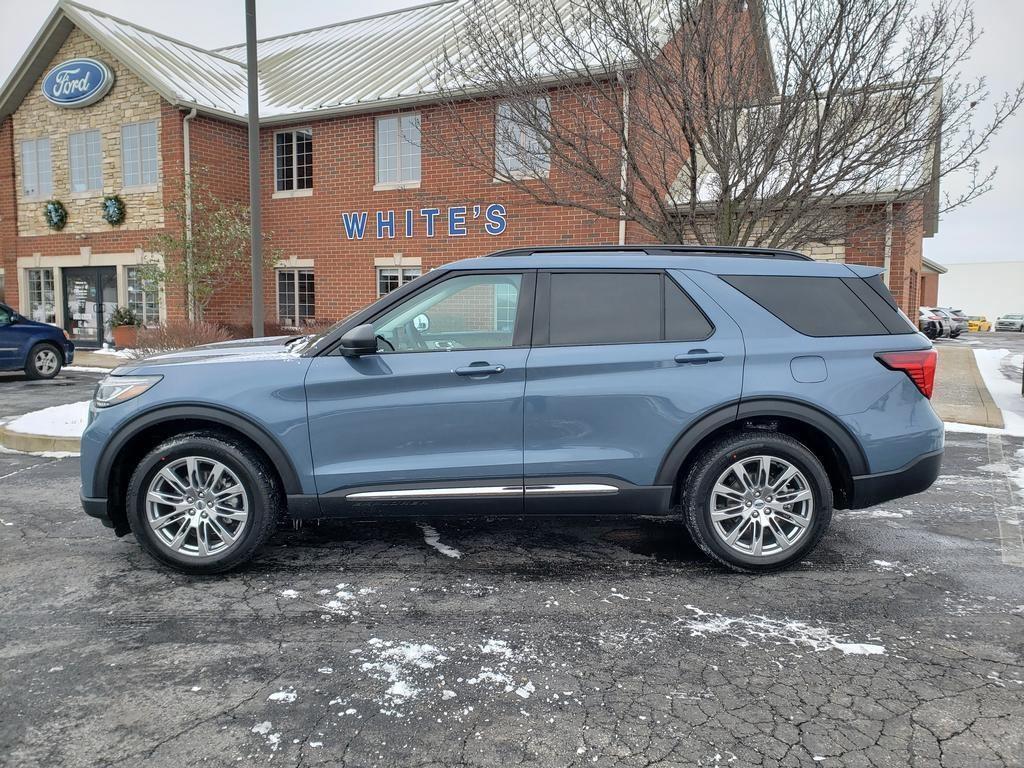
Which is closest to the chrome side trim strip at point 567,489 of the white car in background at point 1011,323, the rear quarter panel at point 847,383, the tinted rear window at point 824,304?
the rear quarter panel at point 847,383

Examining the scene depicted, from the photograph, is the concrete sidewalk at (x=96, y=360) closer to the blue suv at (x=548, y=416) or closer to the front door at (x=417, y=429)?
the blue suv at (x=548, y=416)

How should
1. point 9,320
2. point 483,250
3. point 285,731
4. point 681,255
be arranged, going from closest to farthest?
point 285,731 → point 681,255 → point 9,320 → point 483,250

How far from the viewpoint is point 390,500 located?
4.00 meters

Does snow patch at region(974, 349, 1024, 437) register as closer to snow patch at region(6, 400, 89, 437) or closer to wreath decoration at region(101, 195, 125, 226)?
snow patch at region(6, 400, 89, 437)

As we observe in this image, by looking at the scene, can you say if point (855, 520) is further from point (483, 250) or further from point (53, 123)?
point (53, 123)

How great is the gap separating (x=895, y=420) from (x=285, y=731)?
135 inches

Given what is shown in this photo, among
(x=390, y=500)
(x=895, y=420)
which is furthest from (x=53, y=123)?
(x=895, y=420)

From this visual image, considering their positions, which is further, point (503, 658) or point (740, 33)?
point (740, 33)

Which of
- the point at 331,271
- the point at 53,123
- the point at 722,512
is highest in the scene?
the point at 53,123

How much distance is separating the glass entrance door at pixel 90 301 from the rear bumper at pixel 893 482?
64.7 ft

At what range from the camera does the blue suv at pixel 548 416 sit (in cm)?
400

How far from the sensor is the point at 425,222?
1642 cm

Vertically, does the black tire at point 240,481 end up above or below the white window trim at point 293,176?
below

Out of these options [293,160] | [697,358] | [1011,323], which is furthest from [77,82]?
[1011,323]
